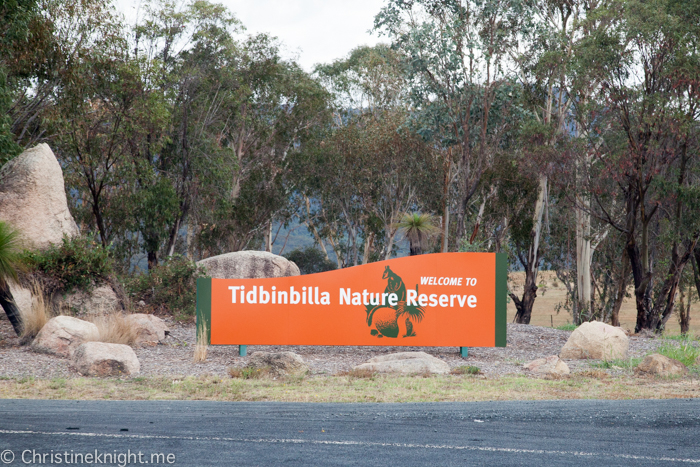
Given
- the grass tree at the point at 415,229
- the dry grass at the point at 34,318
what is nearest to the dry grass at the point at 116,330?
the dry grass at the point at 34,318

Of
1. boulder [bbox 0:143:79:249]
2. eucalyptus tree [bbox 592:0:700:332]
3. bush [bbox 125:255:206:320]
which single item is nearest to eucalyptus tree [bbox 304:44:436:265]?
eucalyptus tree [bbox 592:0:700:332]

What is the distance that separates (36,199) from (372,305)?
855 centimetres

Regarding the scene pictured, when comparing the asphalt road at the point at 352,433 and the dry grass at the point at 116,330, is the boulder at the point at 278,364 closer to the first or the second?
the asphalt road at the point at 352,433

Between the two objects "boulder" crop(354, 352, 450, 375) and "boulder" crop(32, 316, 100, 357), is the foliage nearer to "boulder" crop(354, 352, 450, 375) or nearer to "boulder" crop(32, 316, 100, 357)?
"boulder" crop(32, 316, 100, 357)

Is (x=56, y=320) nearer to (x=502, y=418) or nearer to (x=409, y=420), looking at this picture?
(x=409, y=420)

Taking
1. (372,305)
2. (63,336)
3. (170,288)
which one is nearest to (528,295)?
(170,288)

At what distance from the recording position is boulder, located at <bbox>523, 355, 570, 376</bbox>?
31.4ft

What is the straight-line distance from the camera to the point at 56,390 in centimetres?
796

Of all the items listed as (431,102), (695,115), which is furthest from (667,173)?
(431,102)

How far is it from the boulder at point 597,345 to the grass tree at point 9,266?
33.8 ft

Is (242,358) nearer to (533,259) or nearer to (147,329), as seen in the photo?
(147,329)

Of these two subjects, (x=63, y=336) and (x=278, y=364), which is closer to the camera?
(x=278, y=364)

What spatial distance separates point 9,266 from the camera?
1125 centimetres

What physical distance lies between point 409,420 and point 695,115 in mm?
14945
